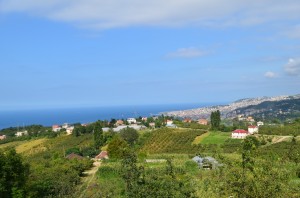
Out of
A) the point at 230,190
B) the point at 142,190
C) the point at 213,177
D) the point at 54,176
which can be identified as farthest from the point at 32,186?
the point at 230,190

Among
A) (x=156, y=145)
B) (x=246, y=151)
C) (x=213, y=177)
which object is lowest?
(x=156, y=145)

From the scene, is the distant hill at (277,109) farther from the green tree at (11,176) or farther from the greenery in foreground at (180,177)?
the green tree at (11,176)

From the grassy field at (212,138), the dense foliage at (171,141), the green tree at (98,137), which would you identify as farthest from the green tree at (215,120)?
the green tree at (98,137)

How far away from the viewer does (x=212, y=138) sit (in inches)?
2218

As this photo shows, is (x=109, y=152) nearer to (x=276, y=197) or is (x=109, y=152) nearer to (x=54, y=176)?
(x=54, y=176)

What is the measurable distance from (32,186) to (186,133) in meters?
40.3

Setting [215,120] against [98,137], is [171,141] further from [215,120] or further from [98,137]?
[215,120]

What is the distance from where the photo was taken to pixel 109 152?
45719 mm

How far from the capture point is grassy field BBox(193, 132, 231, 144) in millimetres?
53875

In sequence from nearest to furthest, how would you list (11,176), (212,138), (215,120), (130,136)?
(11,176), (212,138), (130,136), (215,120)

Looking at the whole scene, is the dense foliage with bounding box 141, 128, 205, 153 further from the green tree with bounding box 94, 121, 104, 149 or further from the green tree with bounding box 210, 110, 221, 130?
the green tree with bounding box 94, 121, 104, 149

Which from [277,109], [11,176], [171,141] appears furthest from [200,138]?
[277,109]

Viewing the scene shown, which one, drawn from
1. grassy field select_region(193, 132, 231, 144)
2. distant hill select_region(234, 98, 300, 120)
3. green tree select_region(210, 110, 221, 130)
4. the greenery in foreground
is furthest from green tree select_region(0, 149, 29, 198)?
distant hill select_region(234, 98, 300, 120)

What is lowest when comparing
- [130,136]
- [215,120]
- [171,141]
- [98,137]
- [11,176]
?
[171,141]
